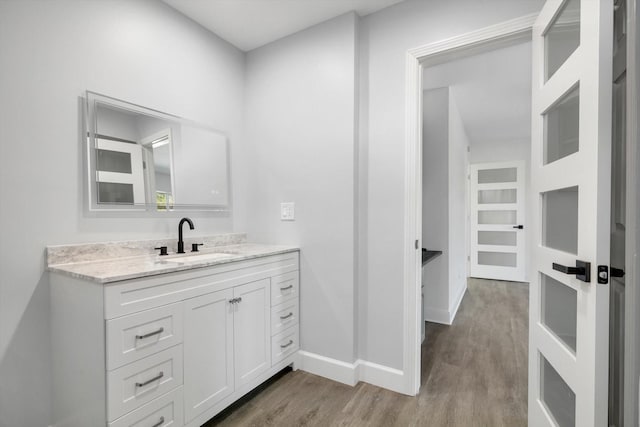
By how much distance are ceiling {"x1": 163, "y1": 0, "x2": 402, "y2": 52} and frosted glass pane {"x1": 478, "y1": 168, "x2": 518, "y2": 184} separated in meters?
4.68

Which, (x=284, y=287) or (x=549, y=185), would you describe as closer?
(x=549, y=185)

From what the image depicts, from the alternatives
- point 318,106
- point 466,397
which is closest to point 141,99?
point 318,106

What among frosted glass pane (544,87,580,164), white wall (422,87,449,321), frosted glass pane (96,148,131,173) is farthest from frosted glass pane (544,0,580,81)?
frosted glass pane (96,148,131,173)

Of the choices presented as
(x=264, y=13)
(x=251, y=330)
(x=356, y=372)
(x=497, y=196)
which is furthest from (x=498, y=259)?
(x=264, y=13)

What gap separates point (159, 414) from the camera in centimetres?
138

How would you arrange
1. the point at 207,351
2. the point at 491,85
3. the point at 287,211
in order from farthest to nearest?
the point at 491,85 → the point at 287,211 → the point at 207,351

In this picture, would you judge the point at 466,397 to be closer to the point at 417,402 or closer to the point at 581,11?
the point at 417,402

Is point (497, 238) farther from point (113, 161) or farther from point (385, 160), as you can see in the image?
point (113, 161)

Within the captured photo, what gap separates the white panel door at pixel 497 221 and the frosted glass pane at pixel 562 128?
470 cm

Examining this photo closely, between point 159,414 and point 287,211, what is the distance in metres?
1.46

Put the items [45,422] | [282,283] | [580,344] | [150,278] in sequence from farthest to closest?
[282,283]
[45,422]
[150,278]
[580,344]

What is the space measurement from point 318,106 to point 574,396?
2.11 metres

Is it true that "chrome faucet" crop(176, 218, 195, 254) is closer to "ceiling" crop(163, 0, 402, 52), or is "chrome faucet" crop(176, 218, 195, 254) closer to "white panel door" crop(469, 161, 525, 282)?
"ceiling" crop(163, 0, 402, 52)

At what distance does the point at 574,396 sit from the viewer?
117cm
